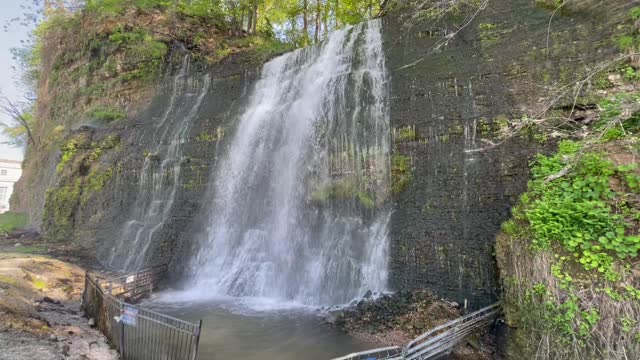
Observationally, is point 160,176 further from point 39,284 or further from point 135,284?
point 39,284

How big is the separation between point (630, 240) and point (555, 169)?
1717 mm

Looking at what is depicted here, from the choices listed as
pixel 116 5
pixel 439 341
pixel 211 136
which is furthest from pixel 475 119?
pixel 116 5

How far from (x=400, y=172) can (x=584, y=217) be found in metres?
4.54

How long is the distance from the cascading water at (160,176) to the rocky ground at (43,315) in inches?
103

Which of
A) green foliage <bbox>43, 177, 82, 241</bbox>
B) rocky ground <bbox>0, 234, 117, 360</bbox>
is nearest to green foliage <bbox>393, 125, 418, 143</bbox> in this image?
rocky ground <bbox>0, 234, 117, 360</bbox>

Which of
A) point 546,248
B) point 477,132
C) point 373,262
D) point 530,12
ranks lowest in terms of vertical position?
point 373,262

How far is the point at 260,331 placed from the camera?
718 centimetres

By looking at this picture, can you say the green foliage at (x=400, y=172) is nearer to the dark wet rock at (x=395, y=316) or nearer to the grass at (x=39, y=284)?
the dark wet rock at (x=395, y=316)

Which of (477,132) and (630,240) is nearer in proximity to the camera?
(630,240)

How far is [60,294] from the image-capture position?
8.52 metres

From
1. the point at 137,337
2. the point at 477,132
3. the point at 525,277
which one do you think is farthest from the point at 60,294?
the point at 477,132

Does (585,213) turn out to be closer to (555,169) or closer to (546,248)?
(546,248)

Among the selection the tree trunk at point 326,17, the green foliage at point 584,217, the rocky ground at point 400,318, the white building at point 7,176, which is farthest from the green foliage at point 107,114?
the white building at point 7,176

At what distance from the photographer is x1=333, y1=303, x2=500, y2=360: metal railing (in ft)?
15.0
